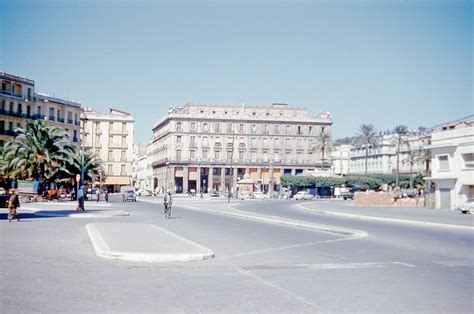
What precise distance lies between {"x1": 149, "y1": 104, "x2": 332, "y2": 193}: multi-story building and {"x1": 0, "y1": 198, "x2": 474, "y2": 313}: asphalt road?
320ft

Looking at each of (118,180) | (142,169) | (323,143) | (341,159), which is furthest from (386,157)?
(142,169)

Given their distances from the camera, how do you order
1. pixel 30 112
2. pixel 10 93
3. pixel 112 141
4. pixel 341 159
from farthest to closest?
pixel 341 159
pixel 112 141
pixel 30 112
pixel 10 93

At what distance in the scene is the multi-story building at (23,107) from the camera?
72625 mm

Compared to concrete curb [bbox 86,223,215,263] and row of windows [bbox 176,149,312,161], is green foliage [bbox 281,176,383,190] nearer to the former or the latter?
row of windows [bbox 176,149,312,161]

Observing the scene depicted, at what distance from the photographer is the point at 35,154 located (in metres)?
50.7

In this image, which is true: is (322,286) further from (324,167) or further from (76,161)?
(324,167)

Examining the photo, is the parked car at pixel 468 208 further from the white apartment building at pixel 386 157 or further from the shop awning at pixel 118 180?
the shop awning at pixel 118 180

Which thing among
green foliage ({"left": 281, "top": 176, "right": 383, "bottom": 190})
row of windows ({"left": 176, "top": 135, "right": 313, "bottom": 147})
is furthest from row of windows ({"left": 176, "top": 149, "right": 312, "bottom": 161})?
green foliage ({"left": 281, "top": 176, "right": 383, "bottom": 190})

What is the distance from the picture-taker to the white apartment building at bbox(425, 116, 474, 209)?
51.4 m

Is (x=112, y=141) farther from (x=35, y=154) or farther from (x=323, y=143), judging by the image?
(x=35, y=154)

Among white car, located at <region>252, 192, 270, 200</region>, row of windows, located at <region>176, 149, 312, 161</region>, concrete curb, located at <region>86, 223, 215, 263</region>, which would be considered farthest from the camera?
row of windows, located at <region>176, 149, 312, 161</region>

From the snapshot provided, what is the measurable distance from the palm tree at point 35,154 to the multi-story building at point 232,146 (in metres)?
62.2

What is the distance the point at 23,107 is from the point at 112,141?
3467 cm

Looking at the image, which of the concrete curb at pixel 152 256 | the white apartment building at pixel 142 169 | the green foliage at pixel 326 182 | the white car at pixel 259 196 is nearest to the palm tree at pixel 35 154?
the white car at pixel 259 196
